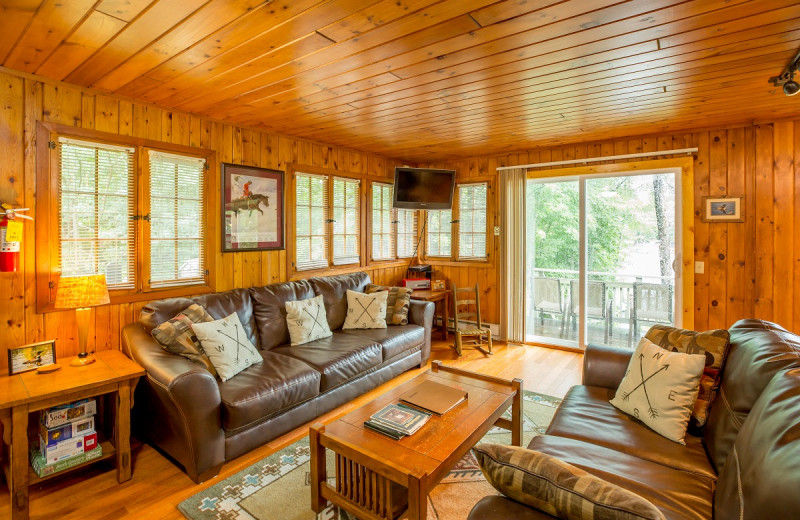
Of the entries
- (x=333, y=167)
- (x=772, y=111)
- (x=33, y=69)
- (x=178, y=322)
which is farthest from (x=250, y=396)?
(x=772, y=111)

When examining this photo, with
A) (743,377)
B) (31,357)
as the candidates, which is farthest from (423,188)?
(31,357)

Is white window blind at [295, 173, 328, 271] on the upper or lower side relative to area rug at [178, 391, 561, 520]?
upper

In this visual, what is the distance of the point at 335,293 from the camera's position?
3.99 metres

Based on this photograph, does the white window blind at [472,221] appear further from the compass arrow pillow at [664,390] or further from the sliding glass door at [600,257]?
the compass arrow pillow at [664,390]

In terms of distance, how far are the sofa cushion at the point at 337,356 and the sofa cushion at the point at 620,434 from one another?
1.58 meters

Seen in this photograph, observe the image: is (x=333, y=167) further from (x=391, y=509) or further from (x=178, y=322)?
(x=391, y=509)

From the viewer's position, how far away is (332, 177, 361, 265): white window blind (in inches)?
178

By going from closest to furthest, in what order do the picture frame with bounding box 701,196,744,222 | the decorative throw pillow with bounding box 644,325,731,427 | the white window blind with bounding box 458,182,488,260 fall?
the decorative throw pillow with bounding box 644,325,731,427 < the picture frame with bounding box 701,196,744,222 < the white window blind with bounding box 458,182,488,260

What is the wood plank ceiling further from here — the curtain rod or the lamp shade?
the lamp shade

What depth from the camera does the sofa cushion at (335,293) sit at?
3.88 m

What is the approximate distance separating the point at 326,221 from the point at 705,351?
347 cm

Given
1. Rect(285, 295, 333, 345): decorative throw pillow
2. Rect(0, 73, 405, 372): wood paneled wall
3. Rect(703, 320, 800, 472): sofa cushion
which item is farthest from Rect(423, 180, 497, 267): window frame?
A: Rect(703, 320, 800, 472): sofa cushion

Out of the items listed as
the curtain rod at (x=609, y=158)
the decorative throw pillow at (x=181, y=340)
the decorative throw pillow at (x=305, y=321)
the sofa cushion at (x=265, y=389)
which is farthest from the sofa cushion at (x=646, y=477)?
the curtain rod at (x=609, y=158)

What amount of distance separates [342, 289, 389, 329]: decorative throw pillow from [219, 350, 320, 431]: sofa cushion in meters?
1.01
